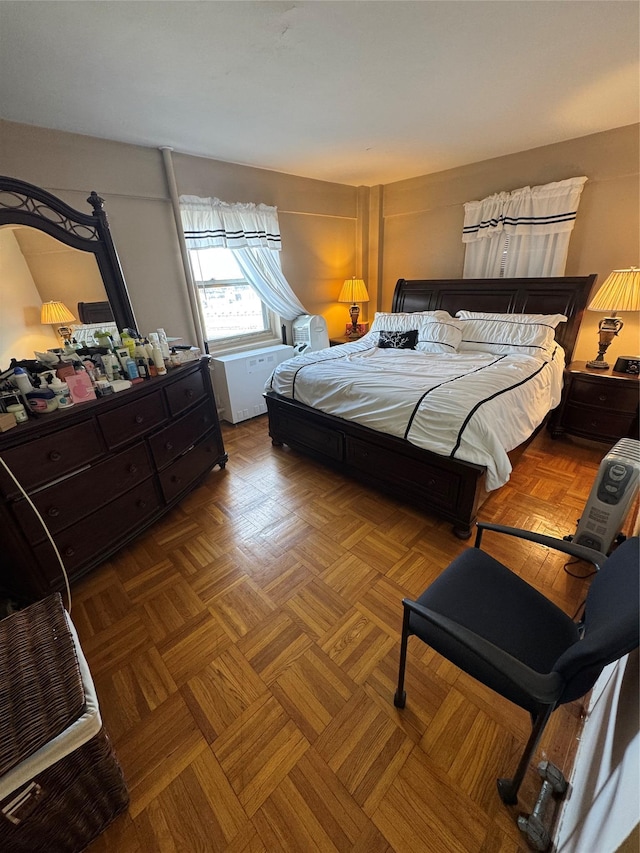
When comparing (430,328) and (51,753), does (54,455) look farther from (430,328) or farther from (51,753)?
(430,328)

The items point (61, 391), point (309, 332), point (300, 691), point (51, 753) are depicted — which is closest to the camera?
point (51, 753)

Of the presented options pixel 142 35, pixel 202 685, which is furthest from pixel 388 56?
pixel 202 685

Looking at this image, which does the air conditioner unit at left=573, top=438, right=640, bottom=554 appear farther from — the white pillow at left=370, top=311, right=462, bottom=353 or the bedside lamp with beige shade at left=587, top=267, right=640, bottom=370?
the white pillow at left=370, top=311, right=462, bottom=353

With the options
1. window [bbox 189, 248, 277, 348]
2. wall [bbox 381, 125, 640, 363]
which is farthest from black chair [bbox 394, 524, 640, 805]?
window [bbox 189, 248, 277, 348]

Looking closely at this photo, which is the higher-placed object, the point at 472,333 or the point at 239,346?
the point at 472,333

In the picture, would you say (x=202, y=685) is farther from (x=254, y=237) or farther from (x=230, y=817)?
(x=254, y=237)

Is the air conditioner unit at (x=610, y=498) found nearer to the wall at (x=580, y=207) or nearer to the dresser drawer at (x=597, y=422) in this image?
the dresser drawer at (x=597, y=422)

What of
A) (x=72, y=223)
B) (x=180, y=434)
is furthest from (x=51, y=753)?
(x=72, y=223)

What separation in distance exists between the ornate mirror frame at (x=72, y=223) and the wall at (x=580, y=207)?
10.4 ft

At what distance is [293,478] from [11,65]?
2571 mm

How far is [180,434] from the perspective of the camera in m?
2.21

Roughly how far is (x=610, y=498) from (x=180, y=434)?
2423 mm

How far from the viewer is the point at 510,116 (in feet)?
7.49

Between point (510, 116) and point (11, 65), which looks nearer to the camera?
point (11, 65)
